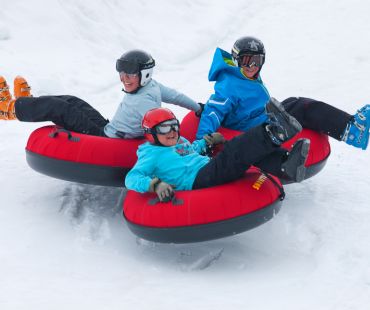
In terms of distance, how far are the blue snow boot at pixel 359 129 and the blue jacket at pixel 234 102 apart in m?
0.83

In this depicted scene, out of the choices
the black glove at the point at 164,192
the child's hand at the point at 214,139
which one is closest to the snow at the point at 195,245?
the black glove at the point at 164,192

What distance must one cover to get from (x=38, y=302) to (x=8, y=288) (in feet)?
0.94

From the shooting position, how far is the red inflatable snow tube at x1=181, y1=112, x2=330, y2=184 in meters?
4.95

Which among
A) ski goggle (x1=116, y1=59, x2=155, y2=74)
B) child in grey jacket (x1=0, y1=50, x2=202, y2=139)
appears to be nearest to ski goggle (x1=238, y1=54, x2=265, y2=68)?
child in grey jacket (x1=0, y1=50, x2=202, y2=139)

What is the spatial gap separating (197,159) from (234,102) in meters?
0.98

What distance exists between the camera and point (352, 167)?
234 inches

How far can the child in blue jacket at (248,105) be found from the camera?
497cm

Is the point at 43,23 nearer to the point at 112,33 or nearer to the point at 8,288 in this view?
the point at 112,33

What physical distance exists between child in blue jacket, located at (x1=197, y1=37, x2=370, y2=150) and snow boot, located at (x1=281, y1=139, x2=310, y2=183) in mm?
1085

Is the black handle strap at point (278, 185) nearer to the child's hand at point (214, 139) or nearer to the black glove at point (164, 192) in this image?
the child's hand at point (214, 139)

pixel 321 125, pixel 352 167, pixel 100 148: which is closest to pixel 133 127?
pixel 100 148

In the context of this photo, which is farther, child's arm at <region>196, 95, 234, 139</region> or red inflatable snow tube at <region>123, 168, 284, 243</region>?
child's arm at <region>196, 95, 234, 139</region>

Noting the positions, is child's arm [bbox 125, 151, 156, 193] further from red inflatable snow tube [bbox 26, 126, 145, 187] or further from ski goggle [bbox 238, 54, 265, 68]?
ski goggle [bbox 238, 54, 265, 68]

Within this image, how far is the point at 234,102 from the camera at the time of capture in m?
5.12
